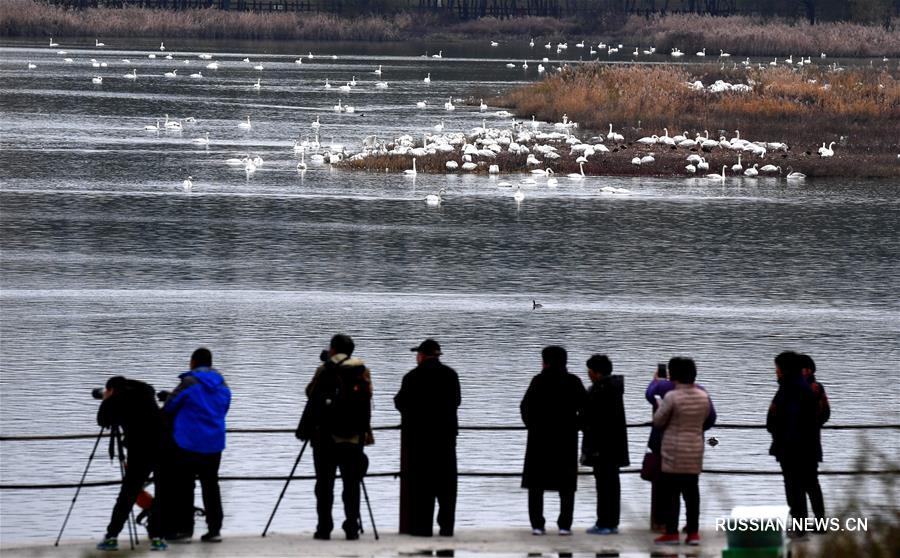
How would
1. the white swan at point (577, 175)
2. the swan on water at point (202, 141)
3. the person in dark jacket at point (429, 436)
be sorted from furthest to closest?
the swan on water at point (202, 141) → the white swan at point (577, 175) → the person in dark jacket at point (429, 436)

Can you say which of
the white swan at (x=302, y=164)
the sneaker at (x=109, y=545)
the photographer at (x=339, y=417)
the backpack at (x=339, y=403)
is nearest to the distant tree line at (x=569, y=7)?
the white swan at (x=302, y=164)

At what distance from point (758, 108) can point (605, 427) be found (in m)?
57.4

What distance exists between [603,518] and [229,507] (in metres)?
5.83

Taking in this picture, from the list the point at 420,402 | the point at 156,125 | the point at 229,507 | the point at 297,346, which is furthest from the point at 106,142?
the point at 420,402

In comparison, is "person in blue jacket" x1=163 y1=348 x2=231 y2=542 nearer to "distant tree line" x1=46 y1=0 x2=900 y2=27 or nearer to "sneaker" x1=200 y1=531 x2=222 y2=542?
"sneaker" x1=200 y1=531 x2=222 y2=542

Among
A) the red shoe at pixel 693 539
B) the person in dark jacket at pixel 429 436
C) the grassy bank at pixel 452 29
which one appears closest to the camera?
the red shoe at pixel 693 539

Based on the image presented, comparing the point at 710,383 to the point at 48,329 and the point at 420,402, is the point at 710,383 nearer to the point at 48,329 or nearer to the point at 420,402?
the point at 48,329

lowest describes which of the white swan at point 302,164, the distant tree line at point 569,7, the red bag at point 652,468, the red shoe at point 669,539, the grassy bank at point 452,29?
the red shoe at point 669,539

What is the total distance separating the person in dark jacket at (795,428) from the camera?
13977mm

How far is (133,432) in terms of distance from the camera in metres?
14.0

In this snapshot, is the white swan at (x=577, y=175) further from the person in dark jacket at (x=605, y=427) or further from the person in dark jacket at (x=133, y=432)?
the person in dark jacket at (x=133, y=432)

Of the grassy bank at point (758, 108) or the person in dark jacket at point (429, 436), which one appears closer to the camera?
the person in dark jacket at point (429, 436)

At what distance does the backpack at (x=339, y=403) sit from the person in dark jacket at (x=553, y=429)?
134 cm

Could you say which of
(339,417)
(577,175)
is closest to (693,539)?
(339,417)
